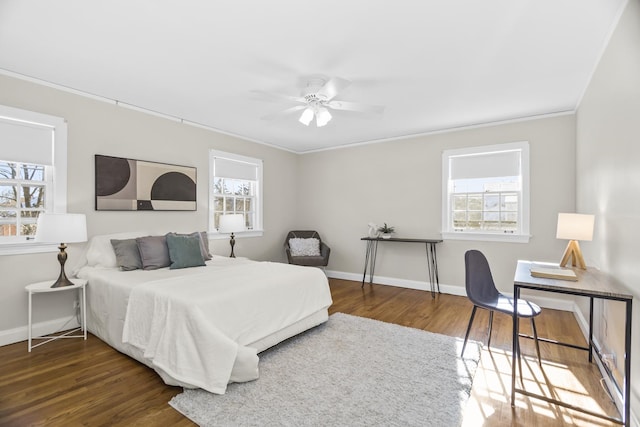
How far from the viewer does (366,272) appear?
564 centimetres

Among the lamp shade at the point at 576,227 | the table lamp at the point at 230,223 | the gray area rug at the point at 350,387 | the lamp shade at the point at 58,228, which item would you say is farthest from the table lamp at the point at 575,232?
the lamp shade at the point at 58,228

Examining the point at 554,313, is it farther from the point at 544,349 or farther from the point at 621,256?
the point at 621,256

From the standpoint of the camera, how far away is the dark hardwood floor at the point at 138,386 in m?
1.89

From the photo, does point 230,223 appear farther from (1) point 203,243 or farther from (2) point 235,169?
(2) point 235,169

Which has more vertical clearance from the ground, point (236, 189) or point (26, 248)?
point (236, 189)

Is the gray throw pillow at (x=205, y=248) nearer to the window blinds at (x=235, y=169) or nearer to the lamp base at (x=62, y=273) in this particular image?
the window blinds at (x=235, y=169)

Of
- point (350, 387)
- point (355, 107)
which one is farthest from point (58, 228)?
point (355, 107)

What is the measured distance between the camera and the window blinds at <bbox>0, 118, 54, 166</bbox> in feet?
9.62

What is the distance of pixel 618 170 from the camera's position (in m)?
2.15

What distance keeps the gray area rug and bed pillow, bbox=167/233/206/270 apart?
142cm

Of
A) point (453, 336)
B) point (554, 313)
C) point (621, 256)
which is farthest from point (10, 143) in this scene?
point (554, 313)

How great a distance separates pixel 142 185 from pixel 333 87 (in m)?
2.75

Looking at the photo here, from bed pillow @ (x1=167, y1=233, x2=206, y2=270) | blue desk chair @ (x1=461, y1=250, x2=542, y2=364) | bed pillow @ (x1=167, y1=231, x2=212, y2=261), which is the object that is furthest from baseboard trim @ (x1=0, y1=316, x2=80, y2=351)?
blue desk chair @ (x1=461, y1=250, x2=542, y2=364)

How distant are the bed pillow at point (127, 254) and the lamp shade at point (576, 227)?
4130 millimetres
